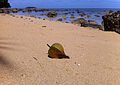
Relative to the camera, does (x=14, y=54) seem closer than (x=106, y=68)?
No

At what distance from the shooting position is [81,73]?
5.36 ft

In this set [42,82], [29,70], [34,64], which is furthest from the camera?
[34,64]

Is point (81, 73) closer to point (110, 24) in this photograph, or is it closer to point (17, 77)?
point (17, 77)

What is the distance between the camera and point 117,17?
569cm

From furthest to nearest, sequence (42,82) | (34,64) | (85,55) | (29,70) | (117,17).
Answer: (117,17) → (85,55) → (34,64) → (29,70) → (42,82)

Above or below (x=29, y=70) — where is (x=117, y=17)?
above

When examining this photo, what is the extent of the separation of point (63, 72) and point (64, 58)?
45 cm

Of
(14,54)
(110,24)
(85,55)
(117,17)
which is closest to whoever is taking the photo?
(14,54)

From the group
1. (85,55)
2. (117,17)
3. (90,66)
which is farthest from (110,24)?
(90,66)

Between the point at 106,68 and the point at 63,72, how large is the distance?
64cm

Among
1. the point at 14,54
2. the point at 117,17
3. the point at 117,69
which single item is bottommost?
the point at 117,69

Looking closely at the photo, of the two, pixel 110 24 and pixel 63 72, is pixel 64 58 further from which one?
pixel 110 24

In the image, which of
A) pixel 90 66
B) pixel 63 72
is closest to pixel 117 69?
pixel 90 66

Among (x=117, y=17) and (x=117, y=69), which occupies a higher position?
(x=117, y=17)
